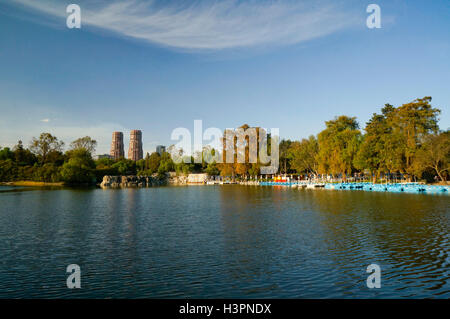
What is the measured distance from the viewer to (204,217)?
30.7 m

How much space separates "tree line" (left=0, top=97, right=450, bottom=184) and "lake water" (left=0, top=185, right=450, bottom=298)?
39.6m

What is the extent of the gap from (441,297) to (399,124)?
6452 cm

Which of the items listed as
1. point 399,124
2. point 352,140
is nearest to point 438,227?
point 399,124

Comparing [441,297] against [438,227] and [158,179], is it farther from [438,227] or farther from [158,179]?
[158,179]

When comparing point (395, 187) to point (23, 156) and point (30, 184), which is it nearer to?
point (30, 184)

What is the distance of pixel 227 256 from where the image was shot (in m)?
16.7

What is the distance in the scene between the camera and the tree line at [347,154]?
63.6 metres

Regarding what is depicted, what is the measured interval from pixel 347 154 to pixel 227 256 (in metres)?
66.3

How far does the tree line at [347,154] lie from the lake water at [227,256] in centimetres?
3965

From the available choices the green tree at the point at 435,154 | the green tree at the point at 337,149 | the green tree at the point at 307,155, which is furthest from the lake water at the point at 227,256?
the green tree at the point at 307,155

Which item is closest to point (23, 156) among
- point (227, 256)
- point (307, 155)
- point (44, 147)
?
point (44, 147)

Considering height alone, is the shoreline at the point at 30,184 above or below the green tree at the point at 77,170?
below

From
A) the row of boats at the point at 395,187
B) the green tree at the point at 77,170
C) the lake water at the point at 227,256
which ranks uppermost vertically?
the green tree at the point at 77,170

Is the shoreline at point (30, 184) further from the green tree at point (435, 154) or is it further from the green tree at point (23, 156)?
the green tree at point (435, 154)
